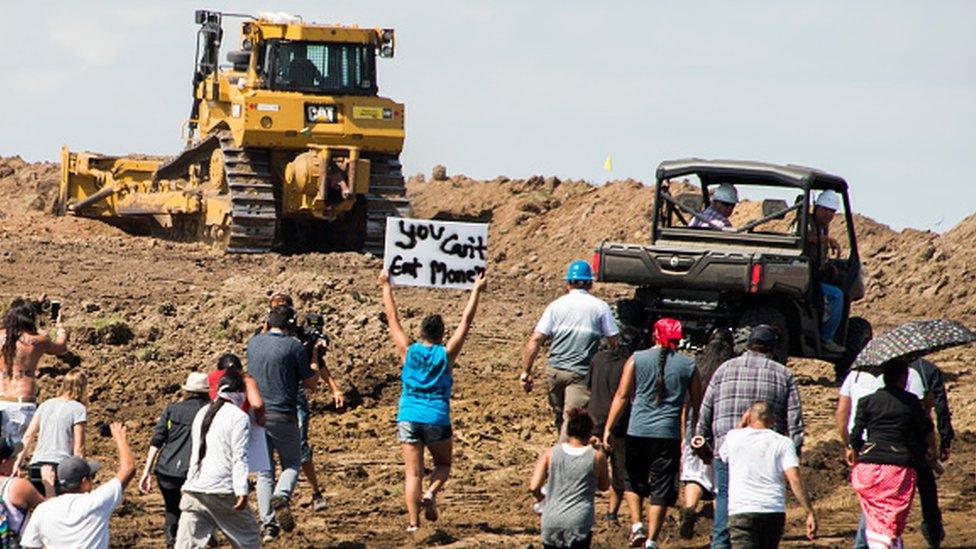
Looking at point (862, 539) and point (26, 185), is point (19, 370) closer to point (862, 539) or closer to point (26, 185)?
point (862, 539)

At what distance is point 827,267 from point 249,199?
13665 mm

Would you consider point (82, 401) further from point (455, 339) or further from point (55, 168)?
point (55, 168)

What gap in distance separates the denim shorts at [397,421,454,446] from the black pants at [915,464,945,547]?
294cm

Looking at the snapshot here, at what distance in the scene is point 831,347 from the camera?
19.1 meters

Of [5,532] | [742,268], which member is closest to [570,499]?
[5,532]

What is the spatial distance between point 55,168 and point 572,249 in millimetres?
21075

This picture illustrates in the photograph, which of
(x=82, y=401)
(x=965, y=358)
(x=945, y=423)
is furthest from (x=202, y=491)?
(x=965, y=358)

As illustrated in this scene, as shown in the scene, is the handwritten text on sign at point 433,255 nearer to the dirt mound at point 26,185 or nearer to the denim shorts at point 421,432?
the denim shorts at point 421,432

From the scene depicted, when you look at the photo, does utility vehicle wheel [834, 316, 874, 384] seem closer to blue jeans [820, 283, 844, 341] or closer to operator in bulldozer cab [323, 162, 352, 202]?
blue jeans [820, 283, 844, 341]

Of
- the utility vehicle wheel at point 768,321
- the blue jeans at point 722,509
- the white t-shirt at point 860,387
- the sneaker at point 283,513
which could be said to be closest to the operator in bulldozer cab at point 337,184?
the utility vehicle wheel at point 768,321

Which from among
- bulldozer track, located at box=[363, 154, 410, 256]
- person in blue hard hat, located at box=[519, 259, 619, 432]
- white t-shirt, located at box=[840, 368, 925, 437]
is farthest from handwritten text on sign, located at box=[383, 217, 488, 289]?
bulldozer track, located at box=[363, 154, 410, 256]

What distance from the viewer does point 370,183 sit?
3195 cm

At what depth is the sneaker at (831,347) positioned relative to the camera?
19062 millimetres

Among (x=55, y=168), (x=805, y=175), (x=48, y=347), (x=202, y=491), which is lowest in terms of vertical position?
(x=202, y=491)
